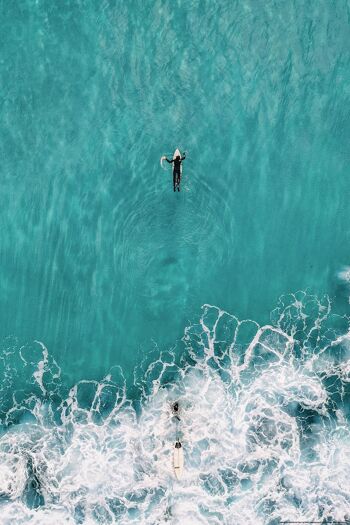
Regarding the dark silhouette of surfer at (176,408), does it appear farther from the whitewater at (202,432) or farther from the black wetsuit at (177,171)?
the black wetsuit at (177,171)

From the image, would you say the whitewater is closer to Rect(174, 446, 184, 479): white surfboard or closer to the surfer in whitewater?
Rect(174, 446, 184, 479): white surfboard

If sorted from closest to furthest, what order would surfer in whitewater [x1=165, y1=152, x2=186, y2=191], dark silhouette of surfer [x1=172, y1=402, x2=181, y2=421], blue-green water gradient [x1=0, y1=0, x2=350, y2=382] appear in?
surfer in whitewater [x1=165, y1=152, x2=186, y2=191] → blue-green water gradient [x1=0, y1=0, x2=350, y2=382] → dark silhouette of surfer [x1=172, y1=402, x2=181, y2=421]

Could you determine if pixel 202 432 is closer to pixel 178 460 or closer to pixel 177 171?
pixel 178 460

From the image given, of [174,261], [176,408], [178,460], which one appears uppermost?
[174,261]

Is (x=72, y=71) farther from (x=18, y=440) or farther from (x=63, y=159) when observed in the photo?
(x=18, y=440)

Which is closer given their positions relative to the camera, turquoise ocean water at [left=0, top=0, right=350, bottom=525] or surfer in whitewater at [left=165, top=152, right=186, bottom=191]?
surfer in whitewater at [left=165, top=152, right=186, bottom=191]

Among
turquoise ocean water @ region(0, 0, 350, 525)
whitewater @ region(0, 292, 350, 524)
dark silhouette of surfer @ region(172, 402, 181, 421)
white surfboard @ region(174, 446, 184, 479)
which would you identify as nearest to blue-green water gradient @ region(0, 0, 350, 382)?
turquoise ocean water @ region(0, 0, 350, 525)

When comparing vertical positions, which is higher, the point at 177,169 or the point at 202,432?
the point at 177,169

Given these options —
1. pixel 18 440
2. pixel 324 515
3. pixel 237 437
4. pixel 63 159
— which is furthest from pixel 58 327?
pixel 324 515

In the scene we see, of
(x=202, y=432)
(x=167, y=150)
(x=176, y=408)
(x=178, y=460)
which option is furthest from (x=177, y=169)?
(x=178, y=460)

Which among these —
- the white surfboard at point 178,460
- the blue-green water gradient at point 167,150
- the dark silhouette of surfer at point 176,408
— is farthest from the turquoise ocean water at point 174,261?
the white surfboard at point 178,460
